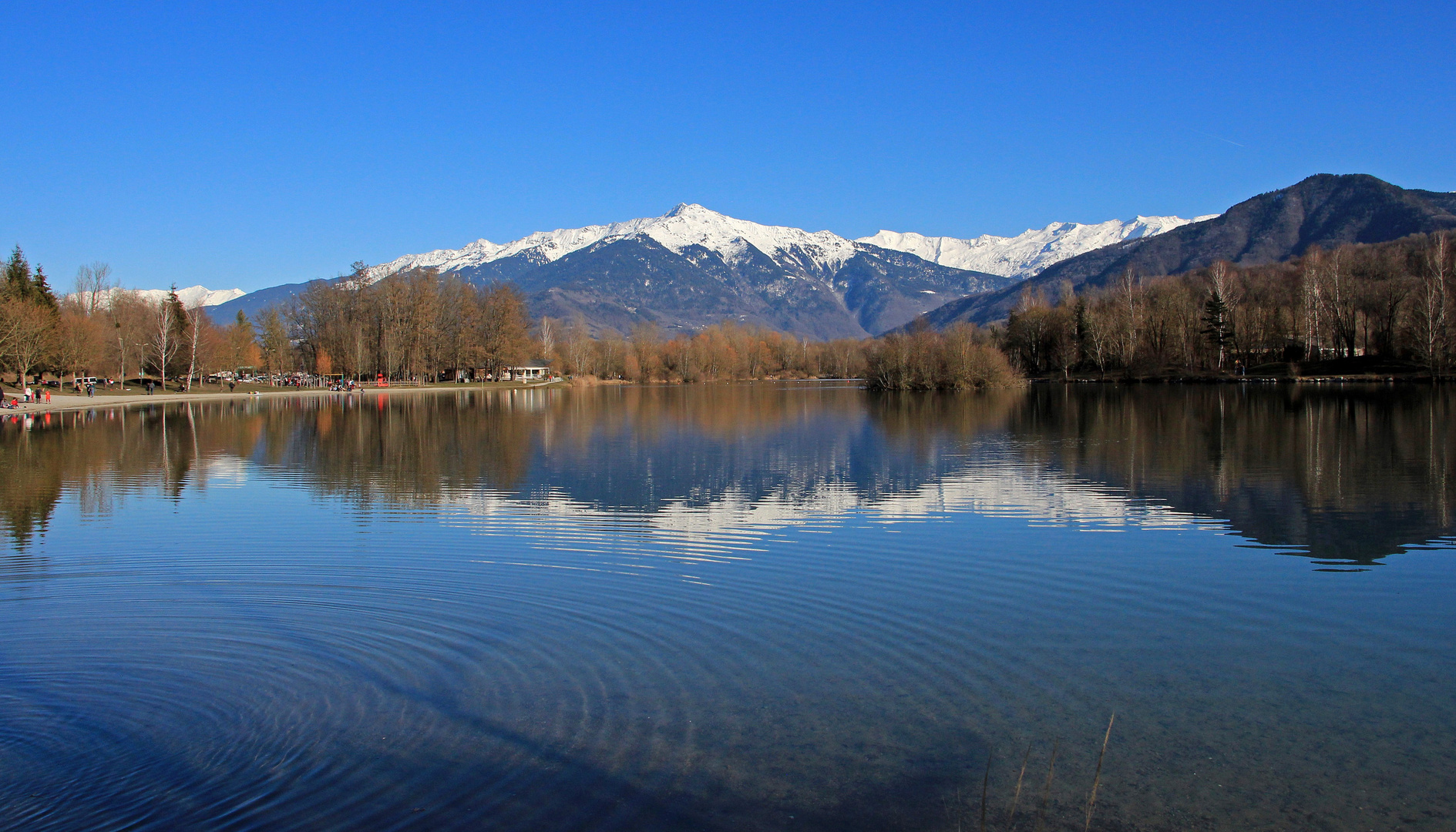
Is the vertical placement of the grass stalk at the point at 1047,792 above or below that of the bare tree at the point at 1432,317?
below

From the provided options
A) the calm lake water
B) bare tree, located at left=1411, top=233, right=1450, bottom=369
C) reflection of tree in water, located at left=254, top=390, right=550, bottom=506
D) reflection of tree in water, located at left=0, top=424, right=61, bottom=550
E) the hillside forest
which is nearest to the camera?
the calm lake water

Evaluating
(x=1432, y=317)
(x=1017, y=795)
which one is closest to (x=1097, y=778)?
(x=1017, y=795)

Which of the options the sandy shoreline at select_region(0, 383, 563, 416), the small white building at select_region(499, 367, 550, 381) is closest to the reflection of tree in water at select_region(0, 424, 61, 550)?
the sandy shoreline at select_region(0, 383, 563, 416)

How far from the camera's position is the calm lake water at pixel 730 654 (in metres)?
5.94

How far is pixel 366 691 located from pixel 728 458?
2062 centimetres

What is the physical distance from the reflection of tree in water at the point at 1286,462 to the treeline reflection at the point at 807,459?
108 millimetres

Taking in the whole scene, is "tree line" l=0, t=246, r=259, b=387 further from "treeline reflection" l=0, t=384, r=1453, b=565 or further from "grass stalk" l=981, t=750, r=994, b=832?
"grass stalk" l=981, t=750, r=994, b=832

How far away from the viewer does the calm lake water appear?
594cm

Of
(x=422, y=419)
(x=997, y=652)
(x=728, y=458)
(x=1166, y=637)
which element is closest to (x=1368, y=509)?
(x=1166, y=637)

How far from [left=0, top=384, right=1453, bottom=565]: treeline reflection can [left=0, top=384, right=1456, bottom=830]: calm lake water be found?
0.94 feet

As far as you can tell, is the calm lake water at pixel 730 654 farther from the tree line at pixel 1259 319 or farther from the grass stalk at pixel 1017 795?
the tree line at pixel 1259 319

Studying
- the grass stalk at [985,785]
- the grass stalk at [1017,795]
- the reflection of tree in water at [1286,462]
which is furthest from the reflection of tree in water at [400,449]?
the reflection of tree in water at [1286,462]

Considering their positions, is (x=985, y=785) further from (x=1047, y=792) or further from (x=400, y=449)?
(x=400, y=449)

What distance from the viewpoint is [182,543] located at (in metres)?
14.9
